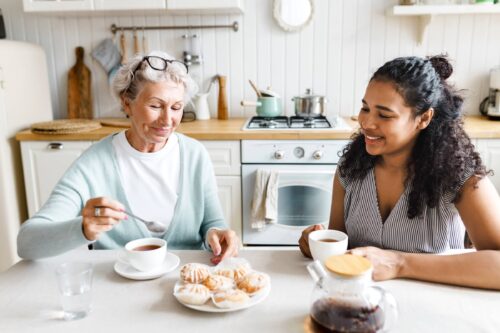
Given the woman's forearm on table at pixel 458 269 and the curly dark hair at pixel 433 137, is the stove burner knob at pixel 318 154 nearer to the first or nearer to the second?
the curly dark hair at pixel 433 137

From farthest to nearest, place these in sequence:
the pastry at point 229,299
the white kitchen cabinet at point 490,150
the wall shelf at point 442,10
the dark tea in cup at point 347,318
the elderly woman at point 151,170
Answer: the wall shelf at point 442,10 → the white kitchen cabinet at point 490,150 → the elderly woman at point 151,170 → the pastry at point 229,299 → the dark tea in cup at point 347,318

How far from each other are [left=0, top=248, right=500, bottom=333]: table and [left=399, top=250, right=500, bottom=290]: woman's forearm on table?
0.8 inches

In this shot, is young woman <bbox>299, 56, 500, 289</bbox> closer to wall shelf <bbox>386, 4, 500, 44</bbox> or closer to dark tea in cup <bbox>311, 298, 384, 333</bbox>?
dark tea in cup <bbox>311, 298, 384, 333</bbox>

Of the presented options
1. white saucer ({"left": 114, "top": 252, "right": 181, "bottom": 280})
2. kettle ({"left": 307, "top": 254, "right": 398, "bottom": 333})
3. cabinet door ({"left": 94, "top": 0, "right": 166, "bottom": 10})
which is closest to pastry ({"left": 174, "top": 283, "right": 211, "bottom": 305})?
white saucer ({"left": 114, "top": 252, "right": 181, "bottom": 280})

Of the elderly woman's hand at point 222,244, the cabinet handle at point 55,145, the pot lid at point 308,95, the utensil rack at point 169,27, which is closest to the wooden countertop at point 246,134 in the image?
the cabinet handle at point 55,145

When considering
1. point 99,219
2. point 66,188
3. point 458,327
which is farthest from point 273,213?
point 458,327

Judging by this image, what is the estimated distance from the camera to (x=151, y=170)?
5.01 ft

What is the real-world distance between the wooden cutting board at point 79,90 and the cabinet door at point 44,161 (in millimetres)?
540

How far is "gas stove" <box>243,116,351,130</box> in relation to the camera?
2656mm

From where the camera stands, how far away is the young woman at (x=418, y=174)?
1225 mm

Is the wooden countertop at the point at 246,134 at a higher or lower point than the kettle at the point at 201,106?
lower

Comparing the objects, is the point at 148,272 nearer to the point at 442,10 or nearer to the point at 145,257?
the point at 145,257

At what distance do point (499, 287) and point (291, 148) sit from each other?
5.37ft

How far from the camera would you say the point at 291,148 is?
2.59 metres
